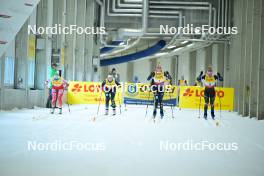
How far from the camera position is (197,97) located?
2086cm

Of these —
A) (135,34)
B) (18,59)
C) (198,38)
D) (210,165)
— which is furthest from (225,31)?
(210,165)

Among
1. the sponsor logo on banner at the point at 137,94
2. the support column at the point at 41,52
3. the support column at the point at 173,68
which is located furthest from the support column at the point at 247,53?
the support column at the point at 173,68

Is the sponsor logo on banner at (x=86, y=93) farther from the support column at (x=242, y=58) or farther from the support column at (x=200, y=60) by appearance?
the support column at (x=200, y=60)

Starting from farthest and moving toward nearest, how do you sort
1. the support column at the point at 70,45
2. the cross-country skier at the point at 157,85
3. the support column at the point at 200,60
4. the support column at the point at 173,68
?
the support column at the point at 173,68 < the support column at the point at 200,60 < the support column at the point at 70,45 < the cross-country skier at the point at 157,85

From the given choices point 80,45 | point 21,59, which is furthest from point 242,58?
point 80,45

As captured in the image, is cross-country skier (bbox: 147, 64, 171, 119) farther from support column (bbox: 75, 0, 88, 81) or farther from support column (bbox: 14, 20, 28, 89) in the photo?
support column (bbox: 75, 0, 88, 81)

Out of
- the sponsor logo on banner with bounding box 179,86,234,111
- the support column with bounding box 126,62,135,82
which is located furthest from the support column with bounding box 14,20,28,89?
the support column with bounding box 126,62,135,82

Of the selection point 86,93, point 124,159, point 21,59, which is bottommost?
point 124,159

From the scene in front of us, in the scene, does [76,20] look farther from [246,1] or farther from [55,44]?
[246,1]

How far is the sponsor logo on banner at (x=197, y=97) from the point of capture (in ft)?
67.7

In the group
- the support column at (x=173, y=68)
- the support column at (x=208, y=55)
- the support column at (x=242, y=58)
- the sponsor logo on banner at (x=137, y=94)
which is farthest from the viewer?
the support column at (x=173, y=68)

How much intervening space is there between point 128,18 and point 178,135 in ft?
56.8

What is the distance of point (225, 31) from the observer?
23719 millimetres

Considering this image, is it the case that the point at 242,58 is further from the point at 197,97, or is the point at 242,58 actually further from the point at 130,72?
the point at 130,72
